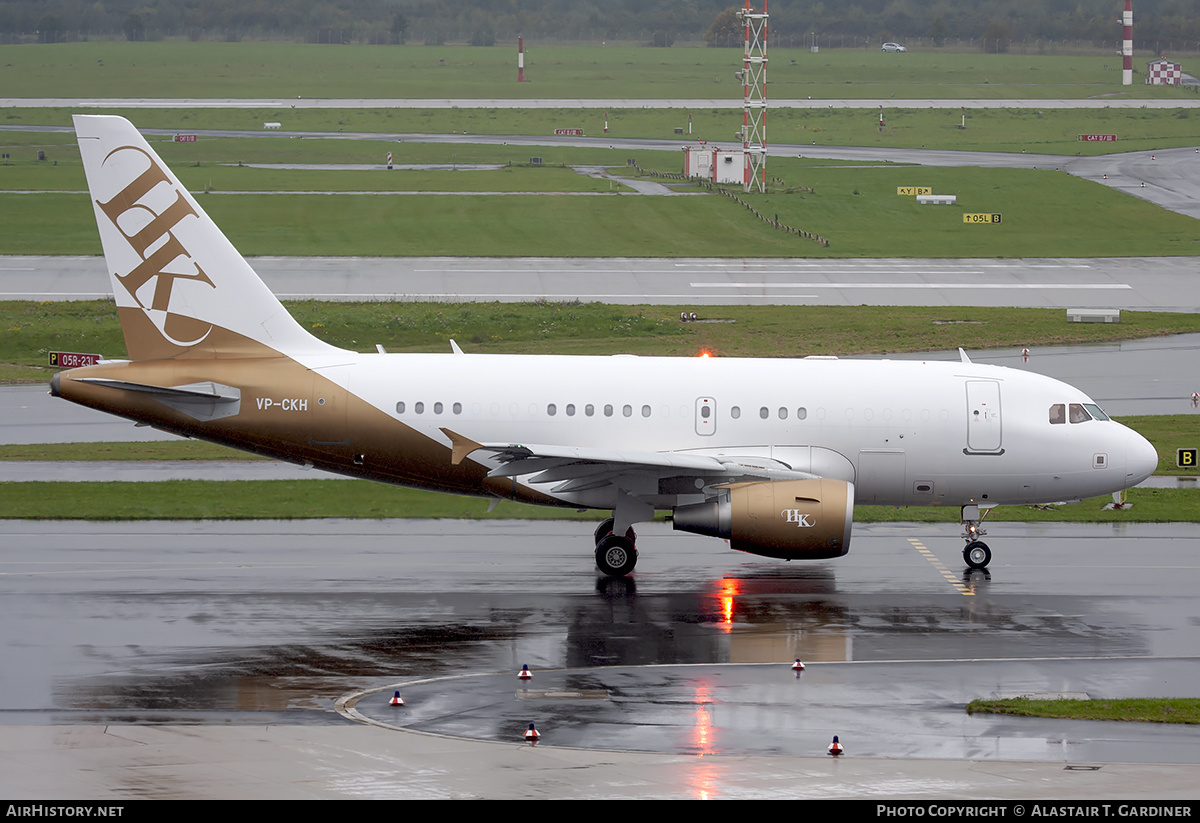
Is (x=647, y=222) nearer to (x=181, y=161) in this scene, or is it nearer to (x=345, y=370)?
(x=181, y=161)

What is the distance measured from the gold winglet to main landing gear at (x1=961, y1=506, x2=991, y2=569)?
1056 cm

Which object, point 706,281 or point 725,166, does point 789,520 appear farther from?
point 725,166

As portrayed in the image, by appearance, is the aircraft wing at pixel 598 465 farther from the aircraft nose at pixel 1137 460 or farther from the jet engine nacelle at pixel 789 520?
the aircraft nose at pixel 1137 460

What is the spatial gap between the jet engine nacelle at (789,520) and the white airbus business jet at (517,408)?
4.54 ft

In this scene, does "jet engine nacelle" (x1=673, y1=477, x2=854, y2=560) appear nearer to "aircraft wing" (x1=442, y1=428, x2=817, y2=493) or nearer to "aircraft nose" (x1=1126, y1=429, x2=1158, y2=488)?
"aircraft wing" (x1=442, y1=428, x2=817, y2=493)

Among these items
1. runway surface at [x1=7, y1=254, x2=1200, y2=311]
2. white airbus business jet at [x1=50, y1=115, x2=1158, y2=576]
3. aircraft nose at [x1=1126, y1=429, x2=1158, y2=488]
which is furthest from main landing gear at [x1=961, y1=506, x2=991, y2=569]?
runway surface at [x1=7, y1=254, x2=1200, y2=311]

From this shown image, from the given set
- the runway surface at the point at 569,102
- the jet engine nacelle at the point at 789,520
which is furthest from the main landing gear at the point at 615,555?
Result: the runway surface at the point at 569,102

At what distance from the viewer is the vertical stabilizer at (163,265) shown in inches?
1130

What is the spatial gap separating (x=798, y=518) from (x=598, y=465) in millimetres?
4081

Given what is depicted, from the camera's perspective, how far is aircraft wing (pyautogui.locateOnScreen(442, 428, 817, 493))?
26844 mm

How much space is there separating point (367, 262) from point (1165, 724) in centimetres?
6039

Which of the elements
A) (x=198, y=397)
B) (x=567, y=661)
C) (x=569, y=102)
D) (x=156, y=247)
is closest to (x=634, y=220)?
(x=156, y=247)

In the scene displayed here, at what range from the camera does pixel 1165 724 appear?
63.4ft

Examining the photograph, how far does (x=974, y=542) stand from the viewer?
1158 inches
